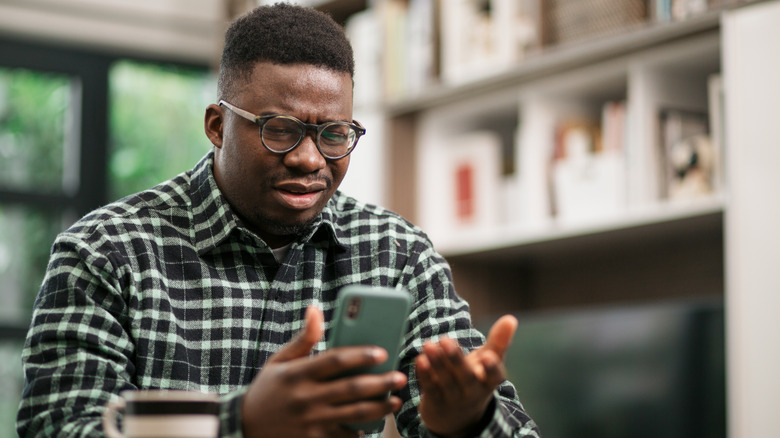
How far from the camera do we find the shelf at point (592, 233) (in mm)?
2324

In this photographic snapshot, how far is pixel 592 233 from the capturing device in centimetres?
256

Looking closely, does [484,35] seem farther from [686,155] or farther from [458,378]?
[458,378]

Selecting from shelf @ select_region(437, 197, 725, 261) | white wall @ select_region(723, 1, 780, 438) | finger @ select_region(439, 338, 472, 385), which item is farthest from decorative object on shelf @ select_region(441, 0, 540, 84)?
finger @ select_region(439, 338, 472, 385)

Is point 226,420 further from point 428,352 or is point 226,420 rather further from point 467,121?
point 467,121

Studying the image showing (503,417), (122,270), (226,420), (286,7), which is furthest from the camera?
(286,7)

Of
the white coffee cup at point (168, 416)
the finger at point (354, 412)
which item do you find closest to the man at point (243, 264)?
the finger at point (354, 412)

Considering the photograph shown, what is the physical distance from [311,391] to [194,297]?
0.48 metres

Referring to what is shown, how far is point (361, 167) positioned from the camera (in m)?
3.20

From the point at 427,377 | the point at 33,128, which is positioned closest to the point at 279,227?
the point at 427,377

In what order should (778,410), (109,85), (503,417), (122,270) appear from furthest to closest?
(109,85), (778,410), (122,270), (503,417)

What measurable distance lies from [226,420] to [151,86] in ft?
11.3

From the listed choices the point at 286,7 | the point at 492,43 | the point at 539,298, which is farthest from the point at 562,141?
the point at 286,7

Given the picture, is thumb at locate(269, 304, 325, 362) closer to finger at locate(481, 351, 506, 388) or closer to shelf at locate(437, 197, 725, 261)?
finger at locate(481, 351, 506, 388)

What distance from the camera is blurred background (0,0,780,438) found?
213 cm
